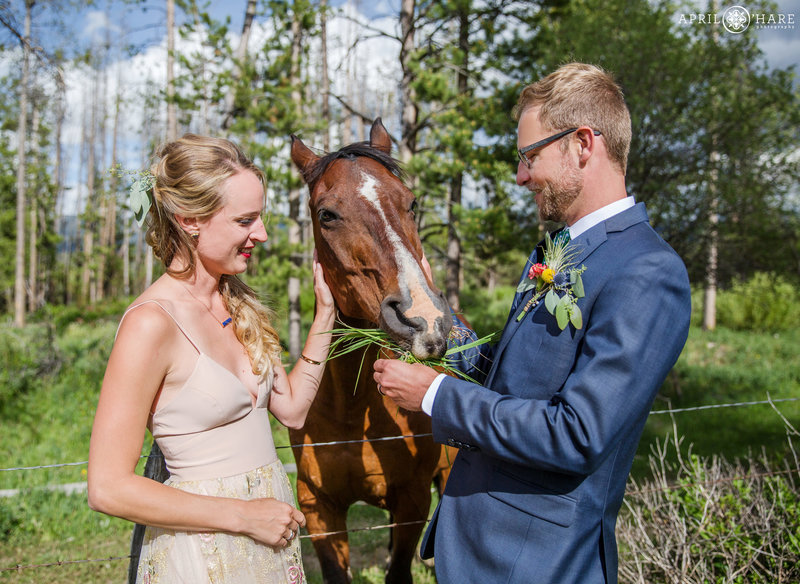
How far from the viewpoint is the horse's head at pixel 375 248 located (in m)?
1.91

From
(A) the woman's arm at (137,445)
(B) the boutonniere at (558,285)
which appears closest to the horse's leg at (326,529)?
(A) the woman's arm at (137,445)

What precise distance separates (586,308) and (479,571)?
84cm

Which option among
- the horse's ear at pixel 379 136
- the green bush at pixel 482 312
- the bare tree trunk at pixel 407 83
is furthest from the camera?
the green bush at pixel 482 312

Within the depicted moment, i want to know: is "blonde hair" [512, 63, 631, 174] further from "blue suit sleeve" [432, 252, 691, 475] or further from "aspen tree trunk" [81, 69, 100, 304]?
"aspen tree trunk" [81, 69, 100, 304]

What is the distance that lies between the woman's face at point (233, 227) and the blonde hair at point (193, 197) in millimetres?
24

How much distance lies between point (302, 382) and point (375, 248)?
2.00ft

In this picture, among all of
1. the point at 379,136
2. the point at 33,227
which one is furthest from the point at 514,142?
the point at 33,227

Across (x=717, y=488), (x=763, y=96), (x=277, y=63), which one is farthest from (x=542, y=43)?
(x=717, y=488)

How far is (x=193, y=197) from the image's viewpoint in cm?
176

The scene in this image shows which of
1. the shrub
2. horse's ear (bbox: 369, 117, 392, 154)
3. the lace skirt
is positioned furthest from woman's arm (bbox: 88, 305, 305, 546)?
the shrub

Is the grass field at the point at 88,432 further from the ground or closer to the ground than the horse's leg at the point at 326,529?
closer to the ground

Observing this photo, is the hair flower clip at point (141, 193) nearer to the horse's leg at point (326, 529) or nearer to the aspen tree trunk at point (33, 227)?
the horse's leg at point (326, 529)

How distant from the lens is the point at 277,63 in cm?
1105

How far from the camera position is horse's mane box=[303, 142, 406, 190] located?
8.70 feet
